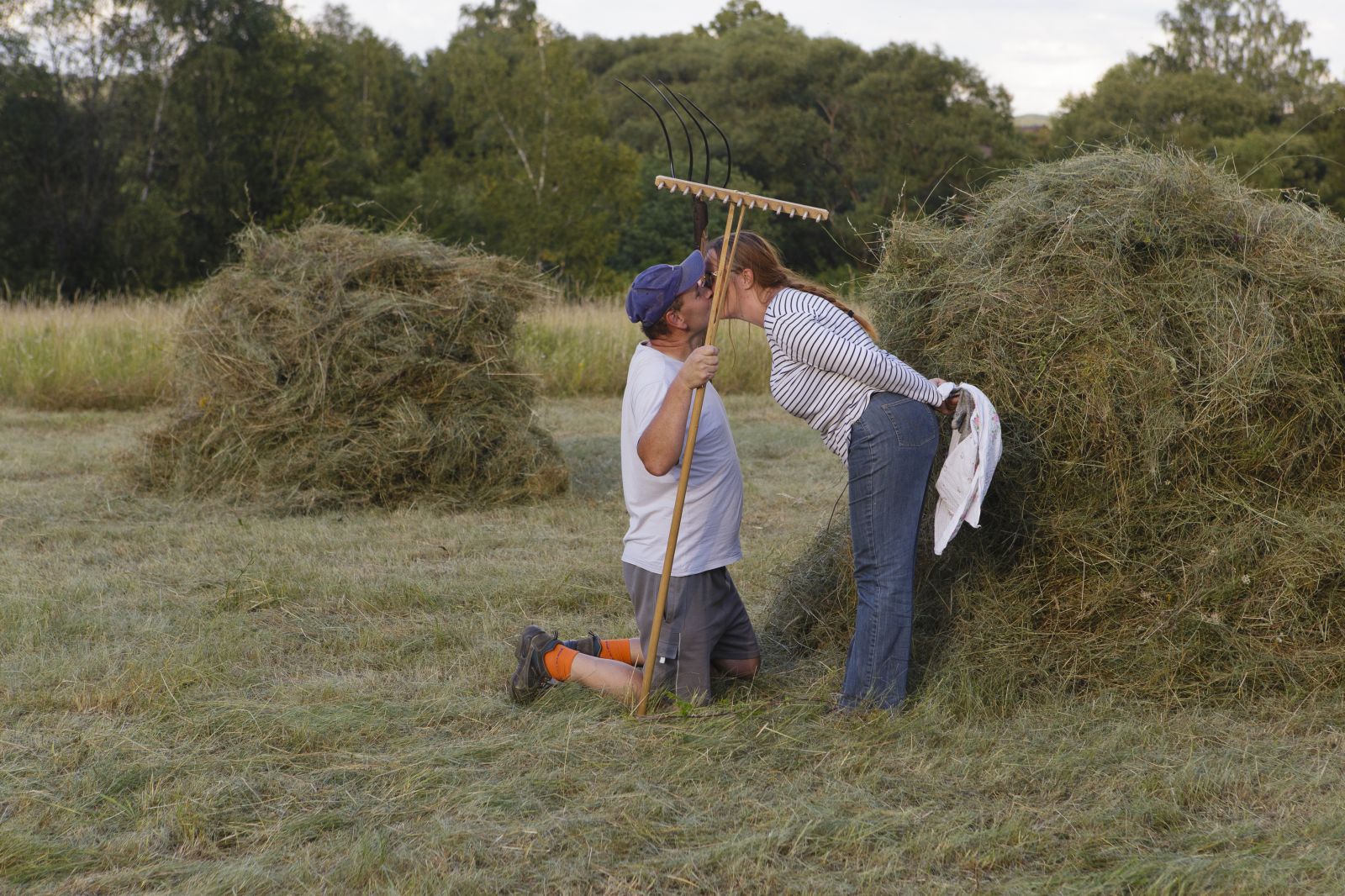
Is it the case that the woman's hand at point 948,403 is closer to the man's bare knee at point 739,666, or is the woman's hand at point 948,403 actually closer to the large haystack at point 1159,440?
the large haystack at point 1159,440

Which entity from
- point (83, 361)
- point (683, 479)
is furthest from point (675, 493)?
point (83, 361)

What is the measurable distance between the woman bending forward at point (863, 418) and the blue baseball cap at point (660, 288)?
3.4 inches

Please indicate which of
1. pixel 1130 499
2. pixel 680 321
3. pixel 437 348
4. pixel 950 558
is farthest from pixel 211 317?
pixel 1130 499

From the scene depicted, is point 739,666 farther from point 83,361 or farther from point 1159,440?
point 83,361

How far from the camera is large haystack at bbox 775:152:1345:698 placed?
12.8ft

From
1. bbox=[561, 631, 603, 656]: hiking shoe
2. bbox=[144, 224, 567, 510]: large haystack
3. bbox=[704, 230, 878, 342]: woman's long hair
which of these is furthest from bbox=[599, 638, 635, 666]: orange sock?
bbox=[144, 224, 567, 510]: large haystack

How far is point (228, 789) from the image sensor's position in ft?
11.0

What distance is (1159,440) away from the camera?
12.7 ft

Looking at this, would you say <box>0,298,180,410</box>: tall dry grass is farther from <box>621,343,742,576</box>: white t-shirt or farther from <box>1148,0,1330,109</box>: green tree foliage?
<box>1148,0,1330,109</box>: green tree foliage

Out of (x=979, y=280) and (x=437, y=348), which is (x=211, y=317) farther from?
(x=979, y=280)

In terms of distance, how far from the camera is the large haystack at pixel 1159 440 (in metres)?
3.89

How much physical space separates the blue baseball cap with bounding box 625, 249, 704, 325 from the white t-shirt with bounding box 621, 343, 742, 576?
4.3 inches

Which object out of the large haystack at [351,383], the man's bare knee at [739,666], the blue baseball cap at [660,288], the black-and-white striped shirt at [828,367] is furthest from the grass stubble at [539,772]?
the large haystack at [351,383]

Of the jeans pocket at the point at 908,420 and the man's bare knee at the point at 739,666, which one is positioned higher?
the jeans pocket at the point at 908,420
